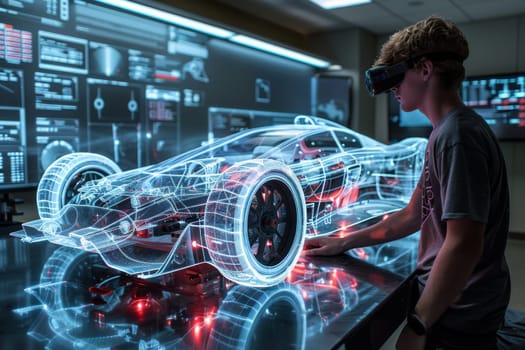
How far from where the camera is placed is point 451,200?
33.9 inches

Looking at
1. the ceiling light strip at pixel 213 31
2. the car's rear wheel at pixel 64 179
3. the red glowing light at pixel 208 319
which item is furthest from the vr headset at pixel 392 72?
the ceiling light strip at pixel 213 31

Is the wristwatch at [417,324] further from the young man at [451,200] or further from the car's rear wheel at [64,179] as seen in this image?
the car's rear wheel at [64,179]

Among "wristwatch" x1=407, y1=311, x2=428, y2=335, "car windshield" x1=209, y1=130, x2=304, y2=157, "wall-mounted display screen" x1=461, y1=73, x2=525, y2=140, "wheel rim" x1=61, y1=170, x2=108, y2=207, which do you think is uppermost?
"wall-mounted display screen" x1=461, y1=73, x2=525, y2=140

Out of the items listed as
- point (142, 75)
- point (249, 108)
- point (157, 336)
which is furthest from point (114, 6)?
point (157, 336)

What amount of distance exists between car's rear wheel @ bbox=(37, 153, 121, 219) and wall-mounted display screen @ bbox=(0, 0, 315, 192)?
3.34ft

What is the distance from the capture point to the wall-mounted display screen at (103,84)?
2.50m

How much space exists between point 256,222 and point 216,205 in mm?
130

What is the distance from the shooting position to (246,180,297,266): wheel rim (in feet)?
3.51

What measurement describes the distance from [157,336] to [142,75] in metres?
2.83

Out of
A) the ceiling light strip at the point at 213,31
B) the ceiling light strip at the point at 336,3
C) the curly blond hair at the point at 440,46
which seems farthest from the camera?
the ceiling light strip at the point at 336,3

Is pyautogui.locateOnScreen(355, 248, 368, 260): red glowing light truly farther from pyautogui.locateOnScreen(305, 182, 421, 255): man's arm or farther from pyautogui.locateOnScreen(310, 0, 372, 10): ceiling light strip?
pyautogui.locateOnScreen(310, 0, 372, 10): ceiling light strip

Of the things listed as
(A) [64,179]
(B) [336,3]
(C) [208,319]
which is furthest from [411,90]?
(B) [336,3]

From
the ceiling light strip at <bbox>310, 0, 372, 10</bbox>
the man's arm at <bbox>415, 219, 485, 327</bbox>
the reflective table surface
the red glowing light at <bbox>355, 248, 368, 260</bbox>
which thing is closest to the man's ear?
the man's arm at <bbox>415, 219, 485, 327</bbox>

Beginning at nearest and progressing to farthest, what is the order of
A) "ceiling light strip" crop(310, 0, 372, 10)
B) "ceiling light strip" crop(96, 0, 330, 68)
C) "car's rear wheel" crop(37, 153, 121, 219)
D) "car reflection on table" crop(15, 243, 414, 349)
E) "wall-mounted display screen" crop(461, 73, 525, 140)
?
1. "car reflection on table" crop(15, 243, 414, 349)
2. "car's rear wheel" crop(37, 153, 121, 219)
3. "ceiling light strip" crop(96, 0, 330, 68)
4. "ceiling light strip" crop(310, 0, 372, 10)
5. "wall-mounted display screen" crop(461, 73, 525, 140)
